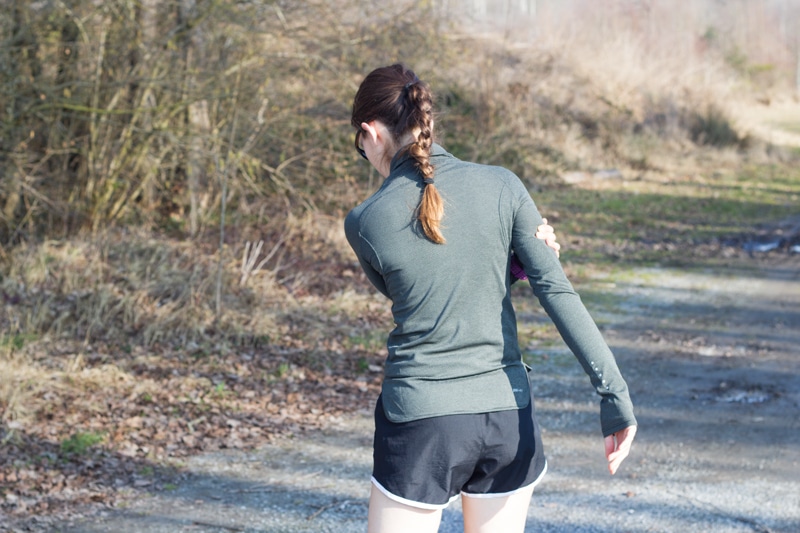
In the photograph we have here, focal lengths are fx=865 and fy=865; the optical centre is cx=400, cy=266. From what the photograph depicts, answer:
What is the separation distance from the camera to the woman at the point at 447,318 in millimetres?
2223

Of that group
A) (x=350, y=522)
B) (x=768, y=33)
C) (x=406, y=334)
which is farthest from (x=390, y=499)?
(x=768, y=33)

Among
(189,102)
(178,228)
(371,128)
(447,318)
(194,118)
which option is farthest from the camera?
(178,228)

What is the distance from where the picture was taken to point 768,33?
228 ft

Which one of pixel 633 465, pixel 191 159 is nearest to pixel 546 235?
pixel 633 465

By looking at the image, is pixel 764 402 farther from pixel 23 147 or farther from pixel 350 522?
pixel 23 147

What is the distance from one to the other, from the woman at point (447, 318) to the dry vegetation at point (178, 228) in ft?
10.5

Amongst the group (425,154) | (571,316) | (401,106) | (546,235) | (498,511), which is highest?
(401,106)

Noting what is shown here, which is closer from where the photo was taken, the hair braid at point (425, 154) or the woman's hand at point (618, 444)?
the hair braid at point (425, 154)

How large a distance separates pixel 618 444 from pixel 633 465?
3.29 metres

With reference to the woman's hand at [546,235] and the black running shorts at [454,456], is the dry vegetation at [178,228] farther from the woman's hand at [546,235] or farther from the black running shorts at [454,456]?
the woman's hand at [546,235]

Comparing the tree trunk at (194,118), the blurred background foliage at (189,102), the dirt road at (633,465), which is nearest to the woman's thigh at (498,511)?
the dirt road at (633,465)

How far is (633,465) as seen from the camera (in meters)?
5.38

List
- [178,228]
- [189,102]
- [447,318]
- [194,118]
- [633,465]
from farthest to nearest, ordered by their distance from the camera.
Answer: [178,228]
[194,118]
[189,102]
[633,465]
[447,318]

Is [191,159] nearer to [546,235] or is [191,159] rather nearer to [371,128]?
[371,128]
